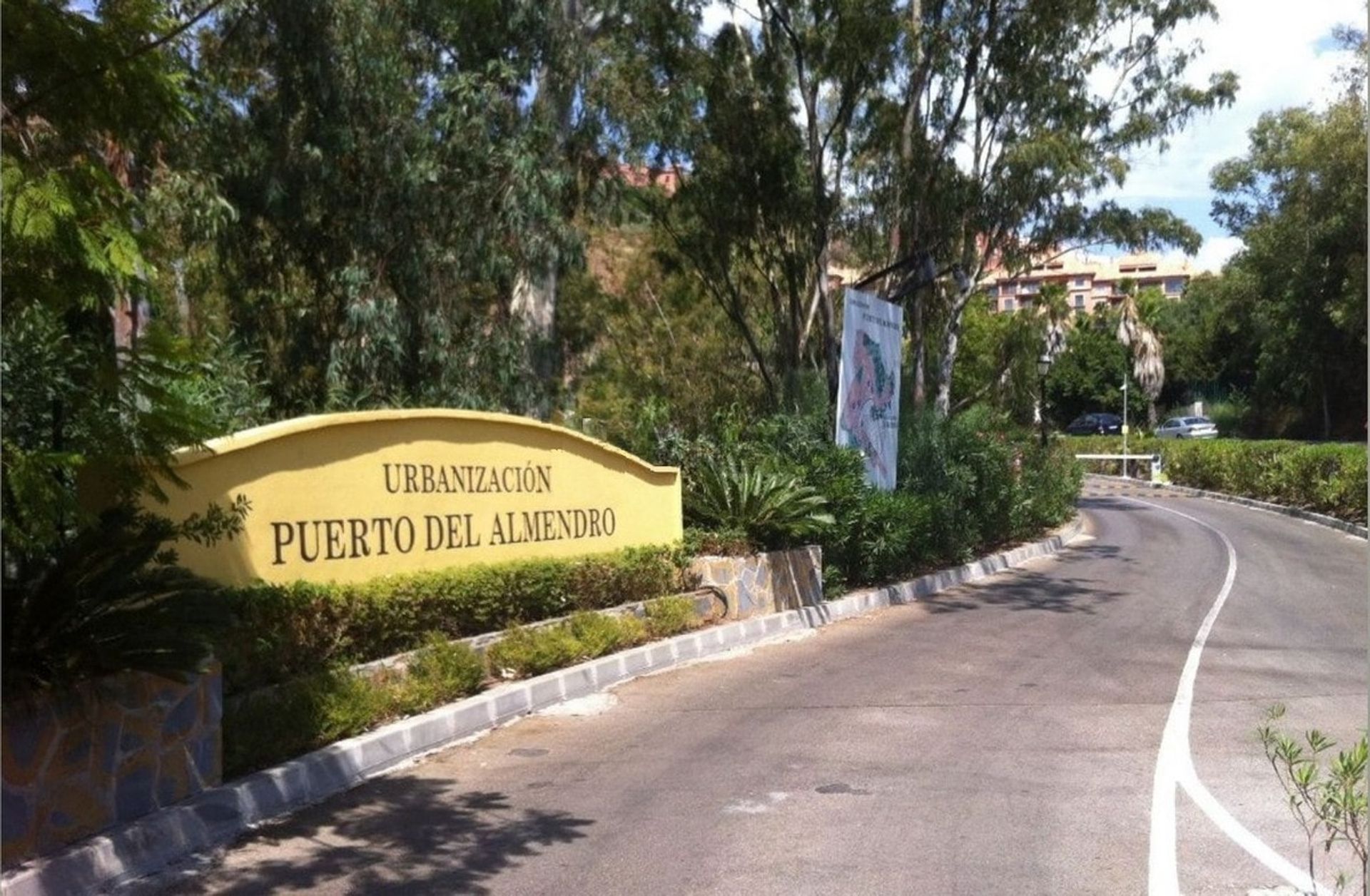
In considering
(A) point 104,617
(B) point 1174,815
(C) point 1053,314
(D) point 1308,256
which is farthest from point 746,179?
(C) point 1053,314

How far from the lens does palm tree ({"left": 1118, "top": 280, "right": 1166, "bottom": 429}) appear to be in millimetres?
63812

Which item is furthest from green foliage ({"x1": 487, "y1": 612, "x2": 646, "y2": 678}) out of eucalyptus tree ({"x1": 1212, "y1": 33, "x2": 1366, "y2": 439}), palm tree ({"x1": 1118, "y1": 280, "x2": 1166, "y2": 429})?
palm tree ({"x1": 1118, "y1": 280, "x2": 1166, "y2": 429})

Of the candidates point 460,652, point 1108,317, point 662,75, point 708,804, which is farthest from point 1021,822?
point 1108,317

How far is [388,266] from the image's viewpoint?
1806 cm

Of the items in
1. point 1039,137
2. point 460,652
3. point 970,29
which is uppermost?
point 970,29

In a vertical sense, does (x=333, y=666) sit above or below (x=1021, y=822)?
above

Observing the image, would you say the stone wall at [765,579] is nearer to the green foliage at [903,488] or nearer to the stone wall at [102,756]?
the green foliage at [903,488]

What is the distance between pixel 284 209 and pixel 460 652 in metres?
10.0

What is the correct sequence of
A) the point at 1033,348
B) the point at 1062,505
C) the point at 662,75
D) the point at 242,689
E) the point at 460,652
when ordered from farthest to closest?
1. the point at 1033,348
2. the point at 1062,505
3. the point at 662,75
4. the point at 460,652
5. the point at 242,689

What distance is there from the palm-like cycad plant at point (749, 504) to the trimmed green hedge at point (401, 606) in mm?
1972

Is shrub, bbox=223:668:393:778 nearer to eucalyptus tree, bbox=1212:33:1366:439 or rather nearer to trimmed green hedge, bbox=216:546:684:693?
Result: trimmed green hedge, bbox=216:546:684:693

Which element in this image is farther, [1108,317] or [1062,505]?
[1108,317]

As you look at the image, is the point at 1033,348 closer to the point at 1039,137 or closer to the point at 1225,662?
the point at 1039,137

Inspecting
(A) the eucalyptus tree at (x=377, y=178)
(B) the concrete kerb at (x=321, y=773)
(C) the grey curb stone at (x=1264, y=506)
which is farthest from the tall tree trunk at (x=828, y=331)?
(C) the grey curb stone at (x=1264, y=506)
